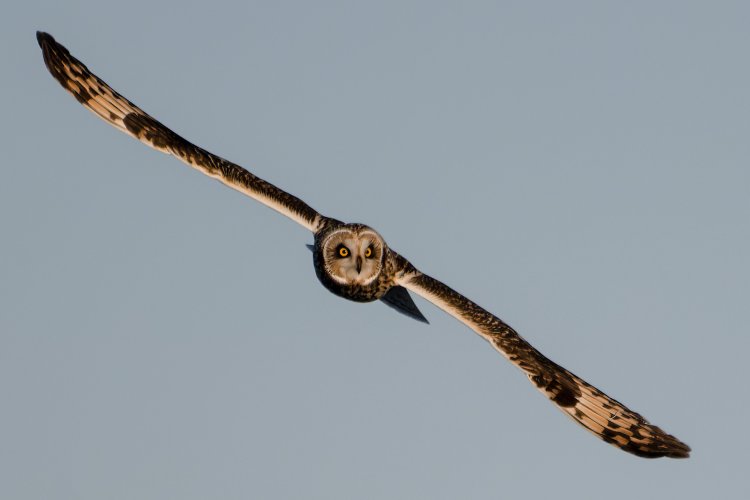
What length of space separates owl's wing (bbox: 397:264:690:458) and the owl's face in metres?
0.63

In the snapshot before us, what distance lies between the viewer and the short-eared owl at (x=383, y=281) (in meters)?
19.0

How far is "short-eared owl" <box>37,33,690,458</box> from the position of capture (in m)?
19.0

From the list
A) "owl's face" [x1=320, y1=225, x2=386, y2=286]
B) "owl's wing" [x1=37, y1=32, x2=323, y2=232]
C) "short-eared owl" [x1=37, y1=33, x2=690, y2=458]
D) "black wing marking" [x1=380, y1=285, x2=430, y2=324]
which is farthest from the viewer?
"black wing marking" [x1=380, y1=285, x2=430, y2=324]

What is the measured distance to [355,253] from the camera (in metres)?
19.7

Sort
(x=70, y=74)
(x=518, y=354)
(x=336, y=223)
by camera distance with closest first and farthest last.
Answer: (x=518, y=354) < (x=336, y=223) < (x=70, y=74)

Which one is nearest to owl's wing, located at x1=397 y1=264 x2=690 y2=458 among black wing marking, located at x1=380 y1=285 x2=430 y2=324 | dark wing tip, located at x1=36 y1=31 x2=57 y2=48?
black wing marking, located at x1=380 y1=285 x2=430 y2=324

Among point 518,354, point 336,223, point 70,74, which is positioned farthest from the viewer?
point 70,74

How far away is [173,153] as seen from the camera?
67.7 ft

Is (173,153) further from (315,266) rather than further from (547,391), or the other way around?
(547,391)

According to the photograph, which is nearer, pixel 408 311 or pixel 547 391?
pixel 547 391

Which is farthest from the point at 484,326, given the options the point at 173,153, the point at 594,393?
the point at 173,153

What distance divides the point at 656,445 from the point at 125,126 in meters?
9.06

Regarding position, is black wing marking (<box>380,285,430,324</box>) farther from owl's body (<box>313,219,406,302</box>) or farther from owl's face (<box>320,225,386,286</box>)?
owl's face (<box>320,225,386,286</box>)

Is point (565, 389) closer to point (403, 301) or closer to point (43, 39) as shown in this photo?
point (403, 301)
